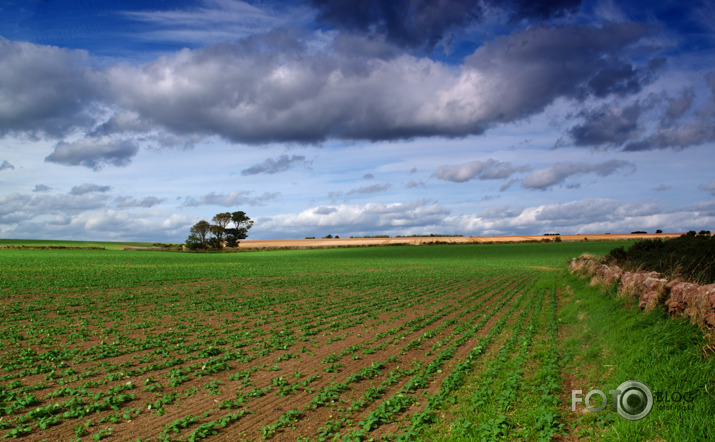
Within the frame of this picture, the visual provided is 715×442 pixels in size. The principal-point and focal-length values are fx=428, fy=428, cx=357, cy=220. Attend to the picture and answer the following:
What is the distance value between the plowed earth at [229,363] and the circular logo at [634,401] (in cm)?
415

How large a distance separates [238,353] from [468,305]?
15806 mm

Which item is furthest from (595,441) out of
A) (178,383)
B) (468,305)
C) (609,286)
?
(468,305)

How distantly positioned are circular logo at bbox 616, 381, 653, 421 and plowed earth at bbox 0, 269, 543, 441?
415cm

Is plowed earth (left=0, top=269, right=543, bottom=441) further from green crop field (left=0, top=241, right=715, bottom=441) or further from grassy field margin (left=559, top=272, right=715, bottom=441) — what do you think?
grassy field margin (left=559, top=272, right=715, bottom=441)

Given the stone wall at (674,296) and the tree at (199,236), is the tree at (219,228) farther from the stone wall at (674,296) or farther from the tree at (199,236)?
the stone wall at (674,296)

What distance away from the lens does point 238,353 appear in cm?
1480

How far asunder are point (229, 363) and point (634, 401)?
11.1m

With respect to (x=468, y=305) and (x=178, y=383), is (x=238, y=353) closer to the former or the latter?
(x=178, y=383)

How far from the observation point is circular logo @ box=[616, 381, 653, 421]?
8.35 meters

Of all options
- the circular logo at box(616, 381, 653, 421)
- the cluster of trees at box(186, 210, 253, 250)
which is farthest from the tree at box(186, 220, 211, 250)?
the circular logo at box(616, 381, 653, 421)

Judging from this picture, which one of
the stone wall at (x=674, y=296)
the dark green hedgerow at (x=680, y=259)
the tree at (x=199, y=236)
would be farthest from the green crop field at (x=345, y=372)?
the tree at (x=199, y=236)

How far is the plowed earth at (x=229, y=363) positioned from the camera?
30.1 ft

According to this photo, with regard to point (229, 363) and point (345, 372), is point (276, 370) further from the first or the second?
point (345, 372)

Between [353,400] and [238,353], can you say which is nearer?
[353,400]
